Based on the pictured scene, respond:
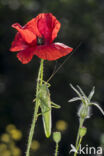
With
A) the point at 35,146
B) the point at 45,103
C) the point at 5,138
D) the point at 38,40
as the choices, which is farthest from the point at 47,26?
the point at 35,146

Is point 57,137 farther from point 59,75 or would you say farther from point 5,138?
point 59,75

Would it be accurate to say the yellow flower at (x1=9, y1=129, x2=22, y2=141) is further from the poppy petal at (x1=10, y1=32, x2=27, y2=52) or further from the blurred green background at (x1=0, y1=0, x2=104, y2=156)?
the poppy petal at (x1=10, y1=32, x2=27, y2=52)

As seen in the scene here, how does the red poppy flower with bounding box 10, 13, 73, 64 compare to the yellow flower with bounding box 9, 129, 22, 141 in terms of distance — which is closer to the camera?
the red poppy flower with bounding box 10, 13, 73, 64

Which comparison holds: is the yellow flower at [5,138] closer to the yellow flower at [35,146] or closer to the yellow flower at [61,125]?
the yellow flower at [35,146]

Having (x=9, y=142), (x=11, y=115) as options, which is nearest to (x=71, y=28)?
(x=11, y=115)

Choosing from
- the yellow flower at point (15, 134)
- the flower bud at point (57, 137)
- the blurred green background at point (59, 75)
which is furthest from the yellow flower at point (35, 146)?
the flower bud at point (57, 137)

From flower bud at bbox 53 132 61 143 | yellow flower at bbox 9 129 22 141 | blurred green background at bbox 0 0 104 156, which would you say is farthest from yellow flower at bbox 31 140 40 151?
flower bud at bbox 53 132 61 143

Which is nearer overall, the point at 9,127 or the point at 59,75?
the point at 9,127
